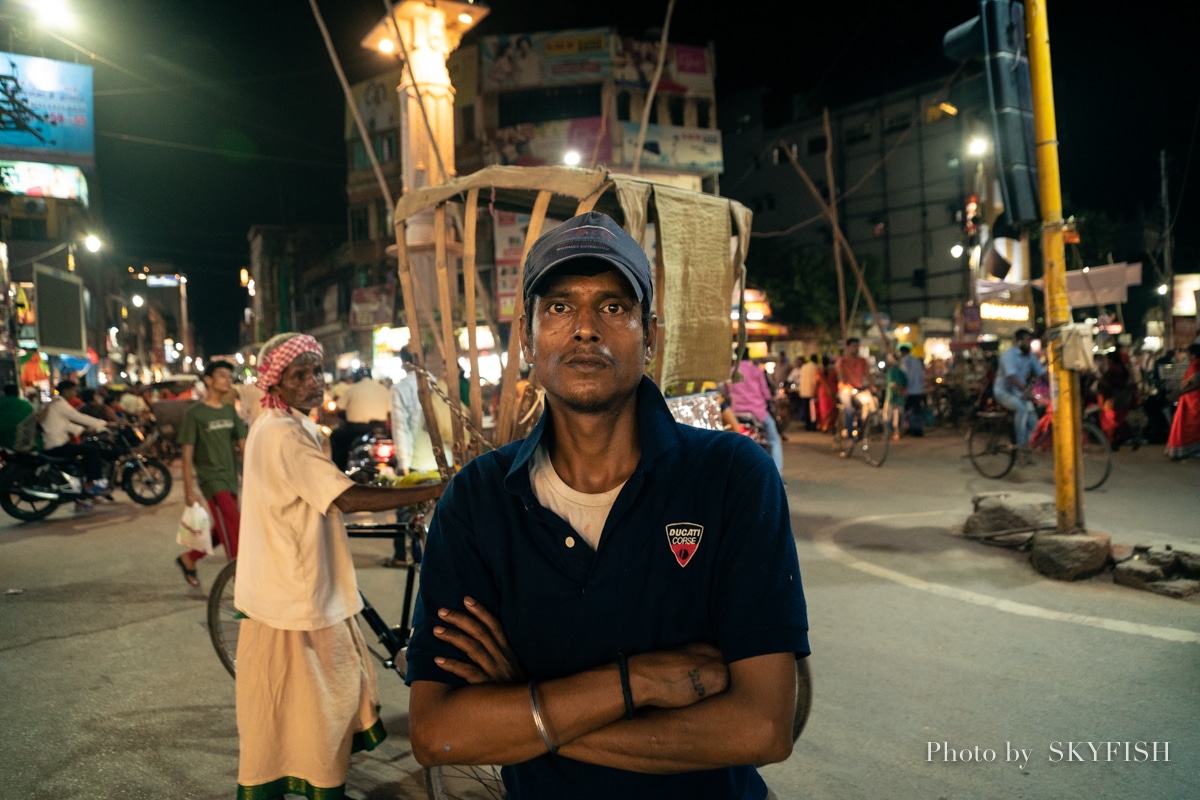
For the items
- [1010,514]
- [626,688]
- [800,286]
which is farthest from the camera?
[800,286]

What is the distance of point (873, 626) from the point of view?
4.93 meters

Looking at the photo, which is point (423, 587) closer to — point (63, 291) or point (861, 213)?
point (63, 291)

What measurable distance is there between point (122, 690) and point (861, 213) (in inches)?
1605

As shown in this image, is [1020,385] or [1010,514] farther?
[1020,385]

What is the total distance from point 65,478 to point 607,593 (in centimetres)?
1236

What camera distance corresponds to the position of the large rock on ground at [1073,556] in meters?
5.74

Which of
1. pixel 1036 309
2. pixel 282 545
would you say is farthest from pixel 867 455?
pixel 1036 309

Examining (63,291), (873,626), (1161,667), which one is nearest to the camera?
(1161,667)

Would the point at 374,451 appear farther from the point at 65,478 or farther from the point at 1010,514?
the point at 1010,514

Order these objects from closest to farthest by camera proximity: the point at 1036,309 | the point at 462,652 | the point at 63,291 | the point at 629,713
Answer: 1. the point at 629,713
2. the point at 462,652
3. the point at 63,291
4. the point at 1036,309

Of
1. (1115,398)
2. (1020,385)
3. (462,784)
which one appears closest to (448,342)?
(462,784)

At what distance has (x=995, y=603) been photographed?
17.4ft

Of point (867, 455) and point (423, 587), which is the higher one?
point (423, 587)

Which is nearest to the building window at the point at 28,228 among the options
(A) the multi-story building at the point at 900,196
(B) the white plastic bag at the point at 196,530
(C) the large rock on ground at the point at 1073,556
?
(A) the multi-story building at the point at 900,196
